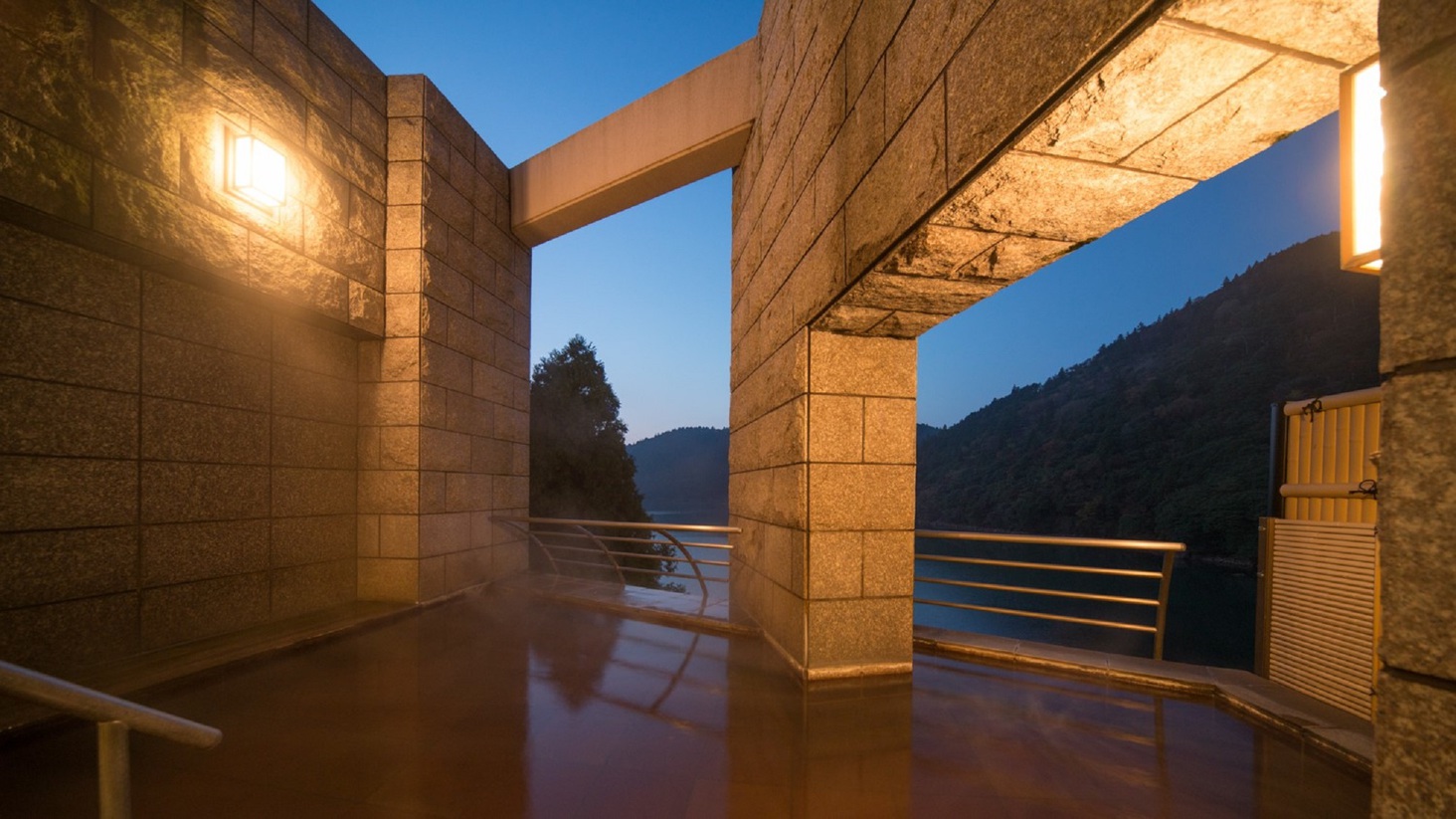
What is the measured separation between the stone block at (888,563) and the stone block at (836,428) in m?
0.57

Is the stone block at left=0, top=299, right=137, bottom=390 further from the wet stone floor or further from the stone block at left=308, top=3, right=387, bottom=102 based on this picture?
the stone block at left=308, top=3, right=387, bottom=102

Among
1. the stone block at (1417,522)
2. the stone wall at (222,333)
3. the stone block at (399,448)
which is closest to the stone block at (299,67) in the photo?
the stone wall at (222,333)

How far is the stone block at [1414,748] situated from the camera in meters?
0.92

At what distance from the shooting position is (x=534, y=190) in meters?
7.54

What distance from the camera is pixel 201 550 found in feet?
14.1

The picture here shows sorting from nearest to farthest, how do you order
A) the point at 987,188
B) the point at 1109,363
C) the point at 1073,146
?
the point at 1073,146, the point at 987,188, the point at 1109,363

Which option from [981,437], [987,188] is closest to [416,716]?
[987,188]

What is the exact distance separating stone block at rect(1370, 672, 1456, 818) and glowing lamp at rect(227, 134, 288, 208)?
602cm

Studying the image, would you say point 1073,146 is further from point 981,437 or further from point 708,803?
point 981,437

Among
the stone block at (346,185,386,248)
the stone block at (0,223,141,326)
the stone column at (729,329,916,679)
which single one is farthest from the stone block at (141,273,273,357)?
the stone column at (729,329,916,679)

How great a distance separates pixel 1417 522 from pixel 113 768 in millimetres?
2542

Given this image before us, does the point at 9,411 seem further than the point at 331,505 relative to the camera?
No

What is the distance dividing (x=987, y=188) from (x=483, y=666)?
13.6 feet

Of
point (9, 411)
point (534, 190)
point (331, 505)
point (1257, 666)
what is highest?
point (534, 190)
